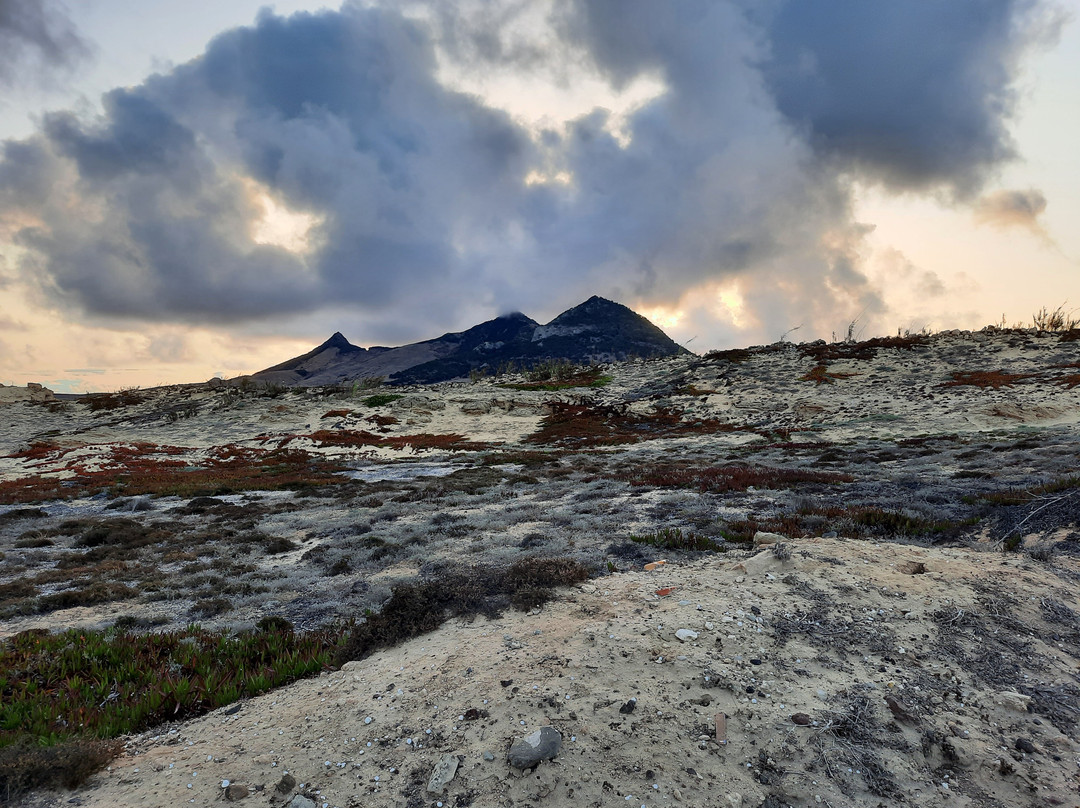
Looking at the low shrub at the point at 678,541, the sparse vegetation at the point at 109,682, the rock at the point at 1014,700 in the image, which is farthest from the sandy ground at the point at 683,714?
the low shrub at the point at 678,541

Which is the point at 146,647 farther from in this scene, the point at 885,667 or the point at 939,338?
the point at 939,338

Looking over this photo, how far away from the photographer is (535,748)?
4078 mm

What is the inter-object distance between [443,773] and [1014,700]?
5.62 metres

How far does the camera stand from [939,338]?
5425 centimetres

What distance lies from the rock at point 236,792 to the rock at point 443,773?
155 centimetres

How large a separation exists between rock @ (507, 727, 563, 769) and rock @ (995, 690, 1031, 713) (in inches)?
176

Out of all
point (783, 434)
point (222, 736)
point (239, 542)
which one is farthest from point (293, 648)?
point (783, 434)

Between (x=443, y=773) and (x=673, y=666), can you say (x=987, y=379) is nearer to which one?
(x=673, y=666)

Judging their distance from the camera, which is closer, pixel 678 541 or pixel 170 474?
pixel 678 541

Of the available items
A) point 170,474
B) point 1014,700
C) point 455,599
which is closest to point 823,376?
point 1014,700

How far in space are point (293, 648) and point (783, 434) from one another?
32941mm

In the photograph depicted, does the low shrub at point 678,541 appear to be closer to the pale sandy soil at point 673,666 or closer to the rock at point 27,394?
the pale sandy soil at point 673,666

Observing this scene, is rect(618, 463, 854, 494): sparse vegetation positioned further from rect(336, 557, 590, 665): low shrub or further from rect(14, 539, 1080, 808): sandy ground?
rect(336, 557, 590, 665): low shrub

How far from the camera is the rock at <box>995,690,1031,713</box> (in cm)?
457
